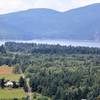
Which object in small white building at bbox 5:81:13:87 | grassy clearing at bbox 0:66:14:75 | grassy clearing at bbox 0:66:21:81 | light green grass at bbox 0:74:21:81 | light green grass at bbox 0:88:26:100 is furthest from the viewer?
grassy clearing at bbox 0:66:14:75

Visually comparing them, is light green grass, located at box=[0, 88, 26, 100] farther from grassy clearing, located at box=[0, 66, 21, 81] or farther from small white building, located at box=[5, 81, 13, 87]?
grassy clearing, located at box=[0, 66, 21, 81]

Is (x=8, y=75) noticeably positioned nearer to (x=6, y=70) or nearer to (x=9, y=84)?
(x=6, y=70)

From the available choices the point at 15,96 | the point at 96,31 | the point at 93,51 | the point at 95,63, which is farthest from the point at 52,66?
the point at 96,31

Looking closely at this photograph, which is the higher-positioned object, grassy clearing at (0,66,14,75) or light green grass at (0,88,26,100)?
grassy clearing at (0,66,14,75)

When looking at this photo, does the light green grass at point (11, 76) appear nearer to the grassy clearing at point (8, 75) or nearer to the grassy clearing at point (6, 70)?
the grassy clearing at point (8, 75)

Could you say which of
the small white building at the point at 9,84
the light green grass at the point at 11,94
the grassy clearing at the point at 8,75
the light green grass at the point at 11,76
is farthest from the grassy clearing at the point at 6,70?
the light green grass at the point at 11,94

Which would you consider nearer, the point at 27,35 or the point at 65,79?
the point at 65,79

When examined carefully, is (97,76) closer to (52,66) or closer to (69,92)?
(69,92)

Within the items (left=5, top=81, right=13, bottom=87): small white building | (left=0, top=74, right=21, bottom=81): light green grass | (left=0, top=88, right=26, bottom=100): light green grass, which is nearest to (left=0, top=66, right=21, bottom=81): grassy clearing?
(left=0, top=74, right=21, bottom=81): light green grass
